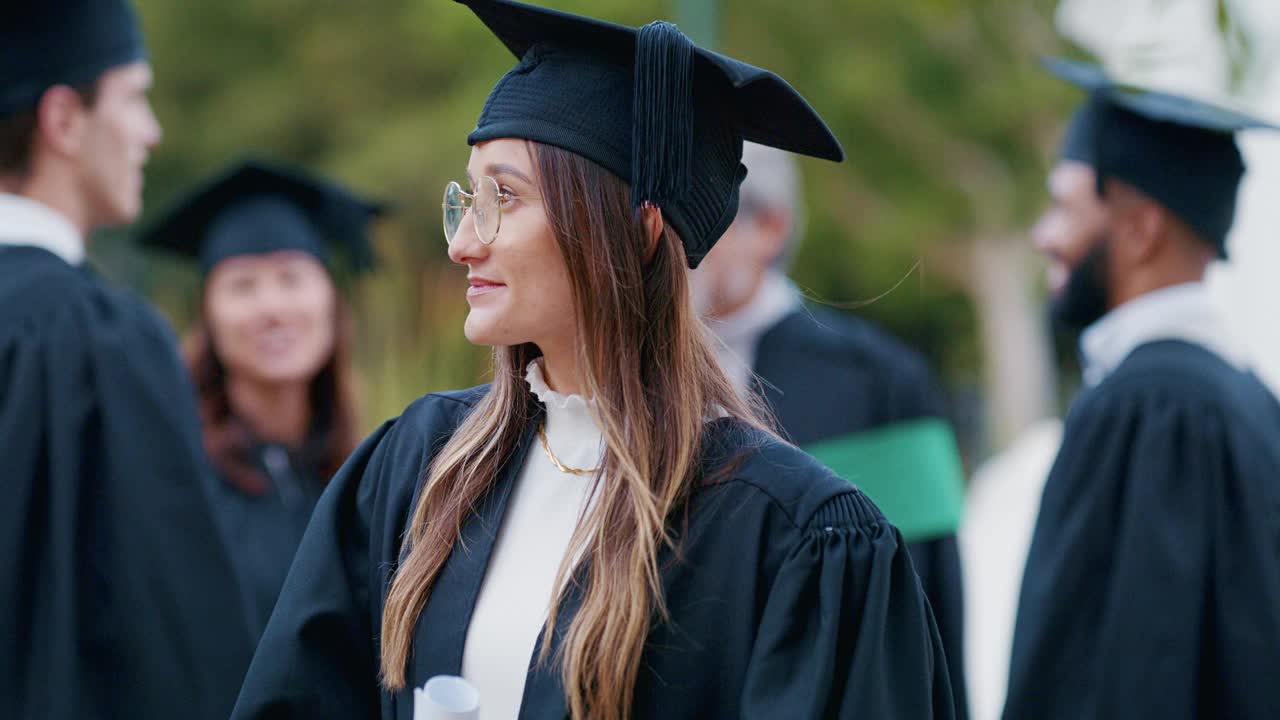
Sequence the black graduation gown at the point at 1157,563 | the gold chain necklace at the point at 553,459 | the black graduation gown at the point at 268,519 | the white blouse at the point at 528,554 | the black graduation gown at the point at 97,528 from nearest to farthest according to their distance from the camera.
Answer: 1. the white blouse at the point at 528,554
2. the gold chain necklace at the point at 553,459
3. the black graduation gown at the point at 97,528
4. the black graduation gown at the point at 1157,563
5. the black graduation gown at the point at 268,519

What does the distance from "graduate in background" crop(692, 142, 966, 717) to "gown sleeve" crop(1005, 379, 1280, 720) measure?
0.77 meters

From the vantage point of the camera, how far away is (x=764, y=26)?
41.6ft

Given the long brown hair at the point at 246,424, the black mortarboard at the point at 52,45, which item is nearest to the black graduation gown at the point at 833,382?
the long brown hair at the point at 246,424

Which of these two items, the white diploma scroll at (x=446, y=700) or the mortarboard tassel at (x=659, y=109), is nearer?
the white diploma scroll at (x=446, y=700)

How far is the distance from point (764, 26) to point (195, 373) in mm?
9240

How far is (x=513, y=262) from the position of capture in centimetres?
206

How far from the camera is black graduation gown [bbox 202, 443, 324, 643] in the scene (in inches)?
153

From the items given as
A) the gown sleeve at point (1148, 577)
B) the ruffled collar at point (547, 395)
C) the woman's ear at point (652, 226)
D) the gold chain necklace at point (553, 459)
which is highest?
the woman's ear at point (652, 226)

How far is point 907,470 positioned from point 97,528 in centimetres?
230

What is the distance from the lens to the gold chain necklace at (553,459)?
84.2 inches

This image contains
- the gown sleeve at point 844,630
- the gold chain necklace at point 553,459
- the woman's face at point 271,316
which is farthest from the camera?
the woman's face at point 271,316

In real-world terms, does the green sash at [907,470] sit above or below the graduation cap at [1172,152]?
below

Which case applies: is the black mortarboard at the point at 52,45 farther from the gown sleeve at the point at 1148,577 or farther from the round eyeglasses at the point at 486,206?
the gown sleeve at the point at 1148,577

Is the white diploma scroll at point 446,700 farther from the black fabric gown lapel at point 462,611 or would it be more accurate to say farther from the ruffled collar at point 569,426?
the ruffled collar at point 569,426
